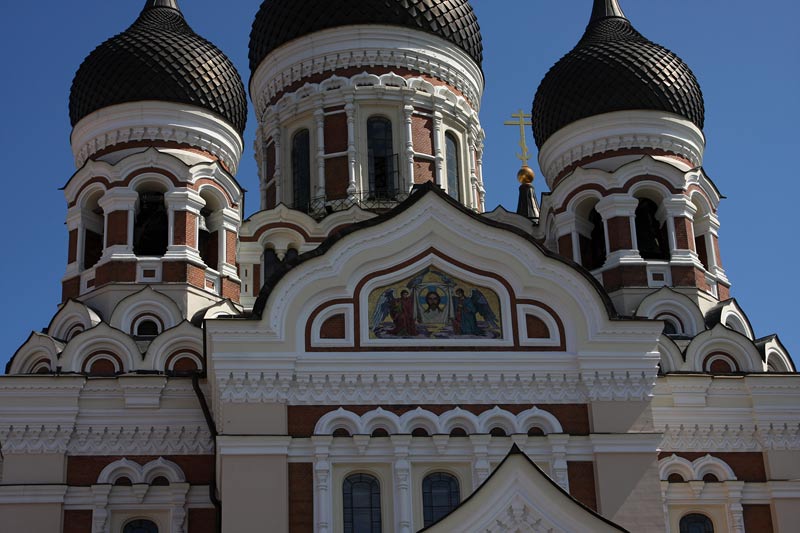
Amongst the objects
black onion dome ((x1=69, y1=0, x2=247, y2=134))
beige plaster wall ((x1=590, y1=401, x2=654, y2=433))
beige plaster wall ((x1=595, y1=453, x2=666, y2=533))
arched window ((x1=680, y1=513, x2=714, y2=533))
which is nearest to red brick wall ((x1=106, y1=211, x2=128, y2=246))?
black onion dome ((x1=69, y1=0, x2=247, y2=134))

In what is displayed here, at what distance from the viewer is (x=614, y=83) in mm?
20422

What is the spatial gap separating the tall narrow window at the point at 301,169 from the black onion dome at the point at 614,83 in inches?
138

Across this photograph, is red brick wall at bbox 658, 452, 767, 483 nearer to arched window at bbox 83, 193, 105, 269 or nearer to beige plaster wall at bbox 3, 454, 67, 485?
beige plaster wall at bbox 3, 454, 67, 485

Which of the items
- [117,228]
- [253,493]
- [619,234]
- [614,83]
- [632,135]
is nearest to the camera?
[253,493]

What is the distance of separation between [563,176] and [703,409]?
4.70m

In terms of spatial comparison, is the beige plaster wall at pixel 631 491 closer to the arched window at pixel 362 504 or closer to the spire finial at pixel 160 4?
the arched window at pixel 362 504

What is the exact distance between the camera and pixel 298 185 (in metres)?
21.4

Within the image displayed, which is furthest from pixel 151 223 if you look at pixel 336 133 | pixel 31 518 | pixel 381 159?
pixel 31 518

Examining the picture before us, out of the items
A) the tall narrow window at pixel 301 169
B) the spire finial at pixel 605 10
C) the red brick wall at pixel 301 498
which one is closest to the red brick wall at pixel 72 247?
the tall narrow window at pixel 301 169

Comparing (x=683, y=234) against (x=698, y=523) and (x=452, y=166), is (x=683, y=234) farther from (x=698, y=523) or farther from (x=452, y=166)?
(x=698, y=523)

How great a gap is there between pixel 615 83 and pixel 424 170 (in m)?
3.06

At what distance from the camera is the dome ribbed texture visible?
2036 cm

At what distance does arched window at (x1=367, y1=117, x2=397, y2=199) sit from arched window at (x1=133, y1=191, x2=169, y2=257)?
310cm

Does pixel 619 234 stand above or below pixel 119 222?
below
